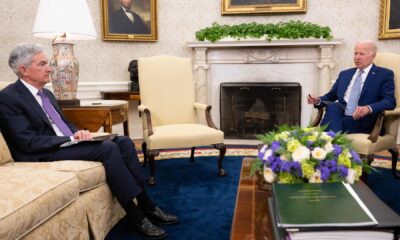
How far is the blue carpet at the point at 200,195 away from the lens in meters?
2.24

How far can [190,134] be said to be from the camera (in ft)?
10.3

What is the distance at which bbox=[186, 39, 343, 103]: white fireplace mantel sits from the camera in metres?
4.80

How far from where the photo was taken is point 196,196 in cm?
286

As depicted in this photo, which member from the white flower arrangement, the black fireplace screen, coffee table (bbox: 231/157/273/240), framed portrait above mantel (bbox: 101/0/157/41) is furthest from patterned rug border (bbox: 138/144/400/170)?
the white flower arrangement

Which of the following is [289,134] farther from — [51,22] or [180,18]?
[180,18]

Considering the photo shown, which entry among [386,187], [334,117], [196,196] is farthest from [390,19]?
[196,196]

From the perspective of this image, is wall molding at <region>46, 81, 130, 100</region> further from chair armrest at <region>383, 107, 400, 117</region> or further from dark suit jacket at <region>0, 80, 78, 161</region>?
chair armrest at <region>383, 107, 400, 117</region>

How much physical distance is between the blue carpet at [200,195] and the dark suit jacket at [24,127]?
2.25 feet

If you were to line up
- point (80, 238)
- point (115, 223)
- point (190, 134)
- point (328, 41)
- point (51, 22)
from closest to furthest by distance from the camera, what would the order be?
point (80, 238) → point (115, 223) → point (51, 22) → point (190, 134) → point (328, 41)

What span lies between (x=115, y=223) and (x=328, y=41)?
3.78 metres

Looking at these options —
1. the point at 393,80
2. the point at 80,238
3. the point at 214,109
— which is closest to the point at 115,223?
the point at 80,238

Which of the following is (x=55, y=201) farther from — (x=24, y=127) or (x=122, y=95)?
(x=122, y=95)

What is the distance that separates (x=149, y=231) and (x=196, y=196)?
0.82 metres

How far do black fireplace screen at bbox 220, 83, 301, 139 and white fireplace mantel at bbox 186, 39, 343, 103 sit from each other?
34 cm
